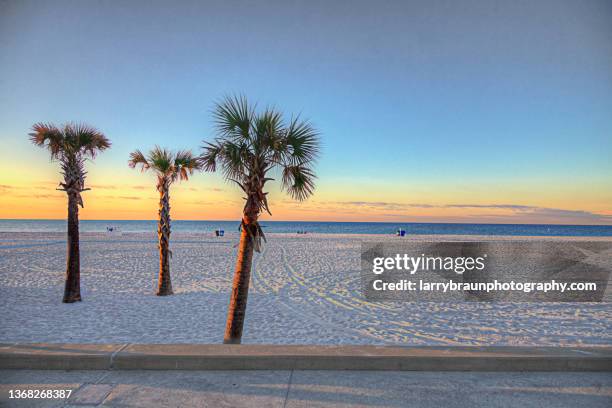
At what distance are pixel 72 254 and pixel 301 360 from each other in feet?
33.9

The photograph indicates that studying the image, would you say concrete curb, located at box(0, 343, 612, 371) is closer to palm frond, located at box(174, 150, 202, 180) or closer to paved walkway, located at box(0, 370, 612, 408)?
paved walkway, located at box(0, 370, 612, 408)

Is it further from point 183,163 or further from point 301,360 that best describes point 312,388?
point 183,163

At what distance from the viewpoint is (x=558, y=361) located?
138 inches

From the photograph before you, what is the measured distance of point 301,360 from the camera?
11.7 ft

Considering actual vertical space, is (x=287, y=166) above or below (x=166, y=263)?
above

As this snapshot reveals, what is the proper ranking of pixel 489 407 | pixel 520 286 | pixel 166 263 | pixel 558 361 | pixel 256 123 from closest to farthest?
pixel 489 407 → pixel 558 361 → pixel 256 123 → pixel 166 263 → pixel 520 286

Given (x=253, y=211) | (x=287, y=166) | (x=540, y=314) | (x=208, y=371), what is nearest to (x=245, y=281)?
(x=253, y=211)

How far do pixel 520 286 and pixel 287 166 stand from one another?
1201cm

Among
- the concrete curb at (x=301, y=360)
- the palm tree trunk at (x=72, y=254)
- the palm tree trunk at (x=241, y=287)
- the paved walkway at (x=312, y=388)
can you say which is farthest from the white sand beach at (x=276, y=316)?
the paved walkway at (x=312, y=388)

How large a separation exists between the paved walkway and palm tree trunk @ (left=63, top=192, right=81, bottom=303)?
8.45 metres

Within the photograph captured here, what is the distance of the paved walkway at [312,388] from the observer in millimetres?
3041

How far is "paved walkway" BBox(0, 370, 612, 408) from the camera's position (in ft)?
9.98

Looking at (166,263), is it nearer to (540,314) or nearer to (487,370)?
(487,370)

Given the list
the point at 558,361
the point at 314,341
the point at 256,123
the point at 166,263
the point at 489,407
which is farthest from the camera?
the point at 166,263
